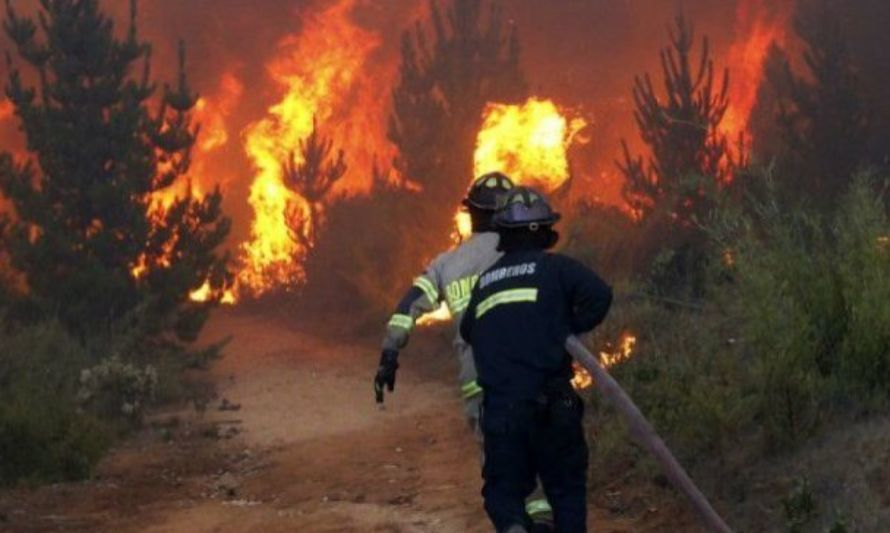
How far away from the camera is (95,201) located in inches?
662

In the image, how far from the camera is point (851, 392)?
604cm

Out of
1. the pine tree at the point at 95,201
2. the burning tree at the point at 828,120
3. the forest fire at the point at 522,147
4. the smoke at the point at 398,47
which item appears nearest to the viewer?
the pine tree at the point at 95,201

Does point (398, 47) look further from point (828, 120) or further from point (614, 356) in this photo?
point (614, 356)

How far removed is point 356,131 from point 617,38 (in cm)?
936

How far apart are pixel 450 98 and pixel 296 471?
15311 millimetres

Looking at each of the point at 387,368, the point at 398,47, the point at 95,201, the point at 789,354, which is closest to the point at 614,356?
the point at 789,354

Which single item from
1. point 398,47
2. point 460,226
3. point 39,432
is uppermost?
point 398,47

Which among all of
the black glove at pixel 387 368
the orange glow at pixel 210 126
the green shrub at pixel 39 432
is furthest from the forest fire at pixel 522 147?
the black glove at pixel 387 368

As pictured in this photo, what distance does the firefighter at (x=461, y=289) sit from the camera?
5.17m

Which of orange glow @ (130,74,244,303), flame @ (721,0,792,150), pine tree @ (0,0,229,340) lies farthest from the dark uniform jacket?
flame @ (721,0,792,150)

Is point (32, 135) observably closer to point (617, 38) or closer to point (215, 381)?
point (215, 381)

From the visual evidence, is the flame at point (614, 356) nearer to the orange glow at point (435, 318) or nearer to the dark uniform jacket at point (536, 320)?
the dark uniform jacket at point (536, 320)

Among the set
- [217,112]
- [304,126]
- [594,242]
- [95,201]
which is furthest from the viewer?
[217,112]

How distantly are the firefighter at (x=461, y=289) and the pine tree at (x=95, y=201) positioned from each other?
11.7m
